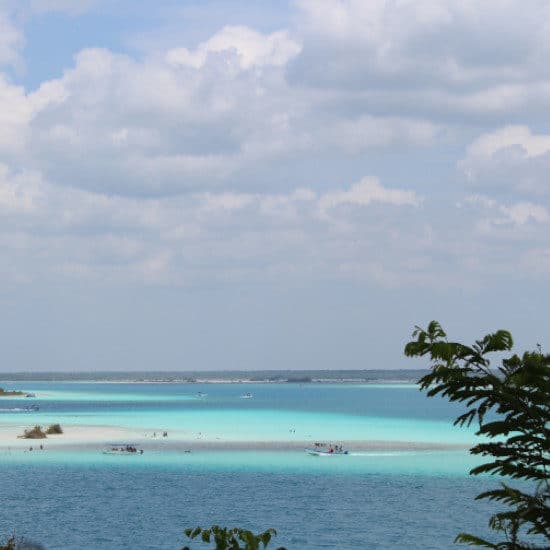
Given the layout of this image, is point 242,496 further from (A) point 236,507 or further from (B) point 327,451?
(B) point 327,451

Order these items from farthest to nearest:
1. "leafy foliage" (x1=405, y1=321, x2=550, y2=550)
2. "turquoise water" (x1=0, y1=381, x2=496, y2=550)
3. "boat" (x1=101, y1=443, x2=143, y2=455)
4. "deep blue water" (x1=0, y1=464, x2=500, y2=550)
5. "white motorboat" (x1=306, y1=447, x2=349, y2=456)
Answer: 1. "white motorboat" (x1=306, y1=447, x2=349, y2=456)
2. "boat" (x1=101, y1=443, x2=143, y2=455)
3. "turquoise water" (x1=0, y1=381, x2=496, y2=550)
4. "deep blue water" (x1=0, y1=464, x2=500, y2=550)
5. "leafy foliage" (x1=405, y1=321, x2=550, y2=550)

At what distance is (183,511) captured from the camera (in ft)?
153

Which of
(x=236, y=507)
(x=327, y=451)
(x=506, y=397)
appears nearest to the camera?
(x=506, y=397)

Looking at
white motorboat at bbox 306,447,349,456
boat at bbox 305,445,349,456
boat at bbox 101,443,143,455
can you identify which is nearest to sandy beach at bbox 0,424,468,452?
boat at bbox 101,443,143,455

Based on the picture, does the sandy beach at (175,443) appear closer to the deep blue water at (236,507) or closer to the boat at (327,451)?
the boat at (327,451)

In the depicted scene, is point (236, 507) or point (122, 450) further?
point (122, 450)

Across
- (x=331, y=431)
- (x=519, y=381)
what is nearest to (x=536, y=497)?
(x=519, y=381)

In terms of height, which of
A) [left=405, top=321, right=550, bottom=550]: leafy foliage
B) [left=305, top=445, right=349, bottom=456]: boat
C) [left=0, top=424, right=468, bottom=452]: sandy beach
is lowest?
[left=0, top=424, right=468, bottom=452]: sandy beach

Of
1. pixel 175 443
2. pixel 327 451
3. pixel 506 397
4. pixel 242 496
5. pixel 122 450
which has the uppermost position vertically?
pixel 506 397

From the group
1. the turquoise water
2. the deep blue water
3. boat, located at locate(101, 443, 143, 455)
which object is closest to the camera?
the deep blue water

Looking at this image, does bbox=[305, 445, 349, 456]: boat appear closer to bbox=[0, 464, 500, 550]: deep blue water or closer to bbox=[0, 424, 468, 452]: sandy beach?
bbox=[0, 424, 468, 452]: sandy beach

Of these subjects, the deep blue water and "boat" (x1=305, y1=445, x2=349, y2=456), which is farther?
"boat" (x1=305, y1=445, x2=349, y2=456)

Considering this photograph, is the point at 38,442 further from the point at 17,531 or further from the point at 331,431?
the point at 17,531

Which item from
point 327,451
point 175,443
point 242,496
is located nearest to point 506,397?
point 242,496
